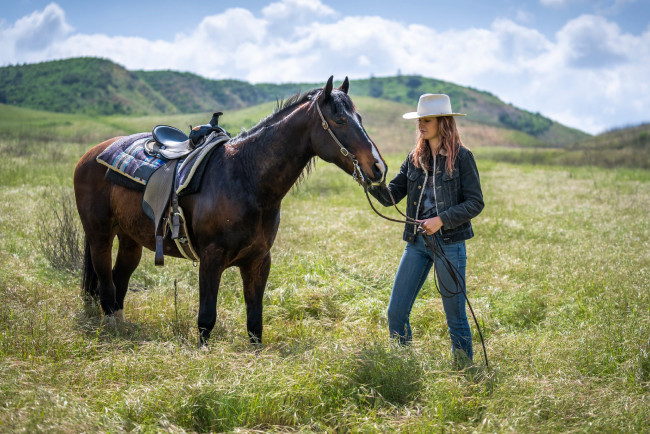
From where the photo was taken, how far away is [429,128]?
3900 mm

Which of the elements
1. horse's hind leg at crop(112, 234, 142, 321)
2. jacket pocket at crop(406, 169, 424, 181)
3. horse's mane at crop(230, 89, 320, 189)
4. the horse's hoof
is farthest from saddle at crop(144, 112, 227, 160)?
jacket pocket at crop(406, 169, 424, 181)

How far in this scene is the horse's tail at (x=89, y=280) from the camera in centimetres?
528

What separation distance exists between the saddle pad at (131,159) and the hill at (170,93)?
144ft

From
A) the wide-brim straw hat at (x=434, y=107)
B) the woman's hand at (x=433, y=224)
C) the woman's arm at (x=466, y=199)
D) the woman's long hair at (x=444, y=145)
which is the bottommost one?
the woman's hand at (x=433, y=224)

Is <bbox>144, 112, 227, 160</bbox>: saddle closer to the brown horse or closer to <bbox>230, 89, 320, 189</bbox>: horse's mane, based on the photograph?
the brown horse

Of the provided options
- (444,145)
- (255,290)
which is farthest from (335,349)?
(444,145)

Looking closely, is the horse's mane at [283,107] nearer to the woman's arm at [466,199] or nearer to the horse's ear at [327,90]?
the horse's ear at [327,90]

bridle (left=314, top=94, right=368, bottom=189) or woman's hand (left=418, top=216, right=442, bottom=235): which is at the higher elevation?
bridle (left=314, top=94, right=368, bottom=189)

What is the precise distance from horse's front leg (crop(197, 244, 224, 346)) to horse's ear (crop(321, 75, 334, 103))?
4.93ft

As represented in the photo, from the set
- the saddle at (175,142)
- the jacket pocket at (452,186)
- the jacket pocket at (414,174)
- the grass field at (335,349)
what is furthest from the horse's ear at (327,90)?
the grass field at (335,349)

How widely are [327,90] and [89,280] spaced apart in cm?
360

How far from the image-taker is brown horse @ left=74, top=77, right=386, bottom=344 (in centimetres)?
359

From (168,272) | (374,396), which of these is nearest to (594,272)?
(374,396)

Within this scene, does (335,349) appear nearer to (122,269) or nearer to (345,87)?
(345,87)
